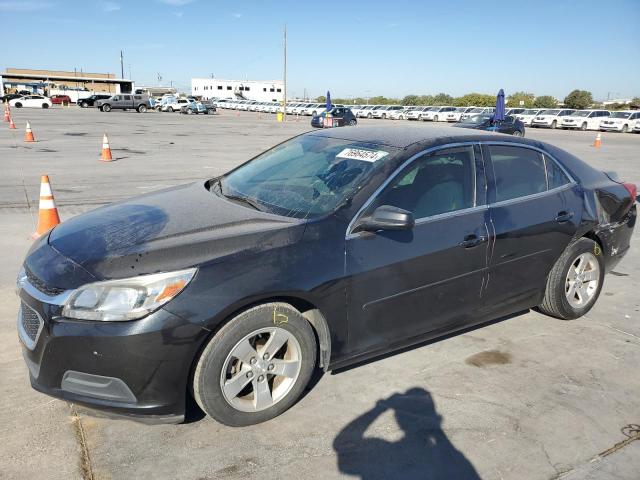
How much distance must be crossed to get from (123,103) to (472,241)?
170 ft

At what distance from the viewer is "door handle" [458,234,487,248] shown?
3.46 m

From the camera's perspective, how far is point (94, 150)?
16.0 m

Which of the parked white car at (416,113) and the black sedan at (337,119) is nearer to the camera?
the black sedan at (337,119)

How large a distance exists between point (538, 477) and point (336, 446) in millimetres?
1016

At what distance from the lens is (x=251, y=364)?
2.81m

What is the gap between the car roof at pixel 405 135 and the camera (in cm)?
362

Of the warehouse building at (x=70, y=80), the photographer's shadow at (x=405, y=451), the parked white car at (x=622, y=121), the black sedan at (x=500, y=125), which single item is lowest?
the photographer's shadow at (x=405, y=451)

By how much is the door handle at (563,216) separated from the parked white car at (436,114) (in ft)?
149

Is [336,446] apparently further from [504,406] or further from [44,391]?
[44,391]

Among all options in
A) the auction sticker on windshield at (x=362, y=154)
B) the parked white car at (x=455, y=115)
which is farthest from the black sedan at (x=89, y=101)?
the auction sticker on windshield at (x=362, y=154)

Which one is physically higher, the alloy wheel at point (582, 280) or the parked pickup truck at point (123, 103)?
the parked pickup truck at point (123, 103)

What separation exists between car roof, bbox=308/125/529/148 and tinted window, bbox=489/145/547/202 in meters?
0.13

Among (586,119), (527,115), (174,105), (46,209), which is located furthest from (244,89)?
(46,209)

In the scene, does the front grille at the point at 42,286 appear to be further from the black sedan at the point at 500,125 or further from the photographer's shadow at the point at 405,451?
the black sedan at the point at 500,125
